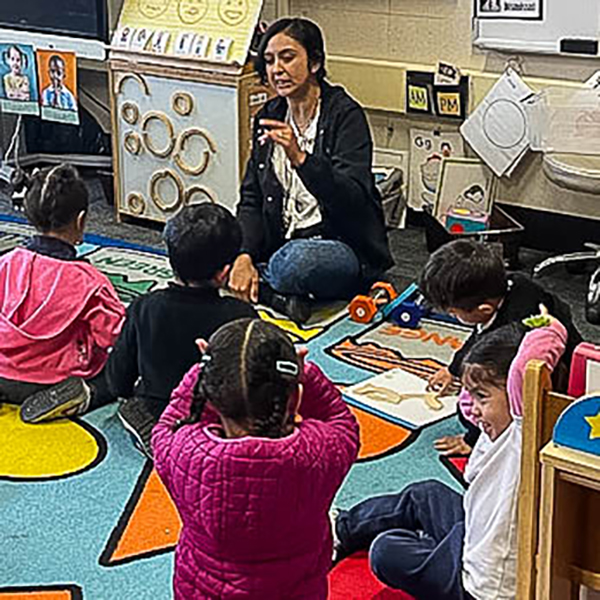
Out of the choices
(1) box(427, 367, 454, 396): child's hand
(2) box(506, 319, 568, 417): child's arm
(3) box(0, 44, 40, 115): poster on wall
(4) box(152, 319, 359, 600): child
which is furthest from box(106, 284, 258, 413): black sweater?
(3) box(0, 44, 40, 115): poster on wall

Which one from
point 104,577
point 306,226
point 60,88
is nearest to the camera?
point 104,577

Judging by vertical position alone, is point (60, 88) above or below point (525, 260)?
above

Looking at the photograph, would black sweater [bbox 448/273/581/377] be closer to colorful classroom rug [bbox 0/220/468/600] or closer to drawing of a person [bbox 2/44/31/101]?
colorful classroom rug [bbox 0/220/468/600]

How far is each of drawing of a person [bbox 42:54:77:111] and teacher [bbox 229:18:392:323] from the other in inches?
45.9

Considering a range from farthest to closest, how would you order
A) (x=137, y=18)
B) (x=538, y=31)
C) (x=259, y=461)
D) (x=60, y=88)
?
1. (x=60, y=88)
2. (x=137, y=18)
3. (x=538, y=31)
4. (x=259, y=461)

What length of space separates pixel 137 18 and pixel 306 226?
1136mm

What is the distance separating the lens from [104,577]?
204 centimetres

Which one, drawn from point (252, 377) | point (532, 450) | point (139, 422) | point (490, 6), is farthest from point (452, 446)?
point (490, 6)

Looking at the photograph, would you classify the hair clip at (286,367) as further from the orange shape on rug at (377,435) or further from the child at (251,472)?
the orange shape on rug at (377,435)

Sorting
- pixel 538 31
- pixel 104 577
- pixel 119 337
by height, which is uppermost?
pixel 538 31

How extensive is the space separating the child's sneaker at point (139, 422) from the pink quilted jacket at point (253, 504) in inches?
30.0

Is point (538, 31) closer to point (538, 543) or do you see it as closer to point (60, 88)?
point (60, 88)

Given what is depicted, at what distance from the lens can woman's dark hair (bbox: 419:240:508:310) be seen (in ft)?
7.16

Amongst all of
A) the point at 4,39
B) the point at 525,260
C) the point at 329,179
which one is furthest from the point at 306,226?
the point at 4,39
